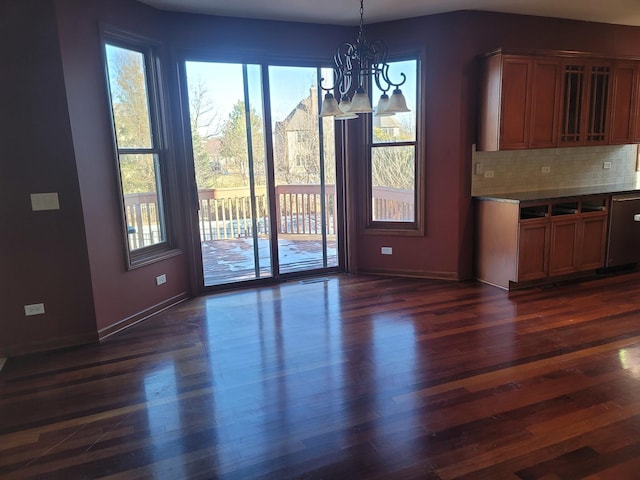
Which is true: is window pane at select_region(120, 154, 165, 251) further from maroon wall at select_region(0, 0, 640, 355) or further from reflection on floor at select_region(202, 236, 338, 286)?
reflection on floor at select_region(202, 236, 338, 286)

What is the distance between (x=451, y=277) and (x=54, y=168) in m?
3.91

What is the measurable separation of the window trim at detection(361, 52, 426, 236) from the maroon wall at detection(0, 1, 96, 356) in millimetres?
2943

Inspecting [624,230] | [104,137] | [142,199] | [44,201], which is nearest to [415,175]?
[624,230]

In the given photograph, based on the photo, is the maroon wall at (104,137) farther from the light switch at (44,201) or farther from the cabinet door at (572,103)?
the cabinet door at (572,103)

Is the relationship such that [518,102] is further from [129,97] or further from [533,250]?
[129,97]

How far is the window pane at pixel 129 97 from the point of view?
3.72 meters

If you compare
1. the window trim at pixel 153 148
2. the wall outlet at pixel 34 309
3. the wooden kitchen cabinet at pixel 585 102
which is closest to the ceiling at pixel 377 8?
the window trim at pixel 153 148

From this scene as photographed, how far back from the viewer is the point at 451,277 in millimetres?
4891

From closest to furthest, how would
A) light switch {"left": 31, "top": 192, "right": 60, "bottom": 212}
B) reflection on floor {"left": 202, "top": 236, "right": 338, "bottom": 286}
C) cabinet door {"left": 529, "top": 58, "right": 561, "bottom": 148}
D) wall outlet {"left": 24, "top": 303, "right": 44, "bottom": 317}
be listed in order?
light switch {"left": 31, "top": 192, "right": 60, "bottom": 212}, wall outlet {"left": 24, "top": 303, "right": 44, "bottom": 317}, cabinet door {"left": 529, "top": 58, "right": 561, "bottom": 148}, reflection on floor {"left": 202, "top": 236, "right": 338, "bottom": 286}

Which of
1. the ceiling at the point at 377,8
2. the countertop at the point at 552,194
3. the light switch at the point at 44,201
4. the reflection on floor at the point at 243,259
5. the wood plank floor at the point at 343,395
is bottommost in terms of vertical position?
the wood plank floor at the point at 343,395

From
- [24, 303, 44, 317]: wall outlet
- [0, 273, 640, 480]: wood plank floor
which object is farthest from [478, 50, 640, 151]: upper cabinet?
[24, 303, 44, 317]: wall outlet

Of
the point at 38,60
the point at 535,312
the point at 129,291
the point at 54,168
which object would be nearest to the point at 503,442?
the point at 535,312

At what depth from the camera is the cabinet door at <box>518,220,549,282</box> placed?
14.1 ft

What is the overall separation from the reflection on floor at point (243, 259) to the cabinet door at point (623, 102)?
3.52 meters
